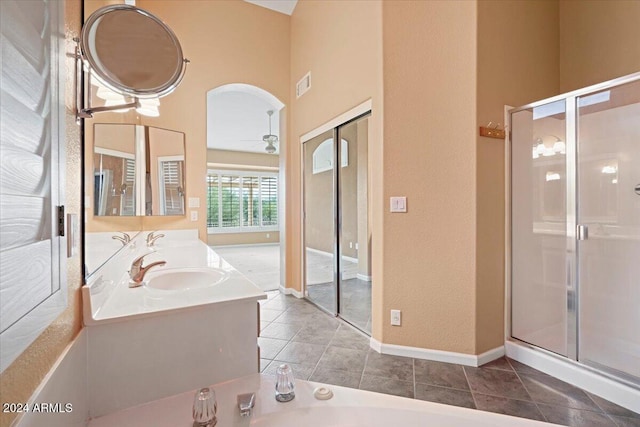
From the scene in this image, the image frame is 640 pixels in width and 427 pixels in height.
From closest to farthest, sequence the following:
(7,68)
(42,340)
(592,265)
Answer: (7,68) → (42,340) → (592,265)

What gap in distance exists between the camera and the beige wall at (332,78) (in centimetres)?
232

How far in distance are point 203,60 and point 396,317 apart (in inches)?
134

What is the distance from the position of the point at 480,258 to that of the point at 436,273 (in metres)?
0.33

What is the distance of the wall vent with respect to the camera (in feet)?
11.3

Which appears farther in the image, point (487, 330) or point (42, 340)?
point (487, 330)

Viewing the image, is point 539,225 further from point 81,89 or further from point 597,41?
point 81,89

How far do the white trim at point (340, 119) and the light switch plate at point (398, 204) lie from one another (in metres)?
0.83

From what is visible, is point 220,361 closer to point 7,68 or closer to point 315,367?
point 7,68

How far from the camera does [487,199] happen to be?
7.01 feet

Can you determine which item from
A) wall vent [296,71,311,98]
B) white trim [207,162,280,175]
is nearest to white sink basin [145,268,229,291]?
wall vent [296,71,311,98]

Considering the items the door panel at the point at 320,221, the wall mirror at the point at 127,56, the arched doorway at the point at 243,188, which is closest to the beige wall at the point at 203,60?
the door panel at the point at 320,221

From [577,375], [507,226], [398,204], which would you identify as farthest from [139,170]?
[577,375]

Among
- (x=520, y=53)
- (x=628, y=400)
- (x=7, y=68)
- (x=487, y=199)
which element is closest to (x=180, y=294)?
(x=7, y=68)

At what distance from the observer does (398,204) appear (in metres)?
2.21
